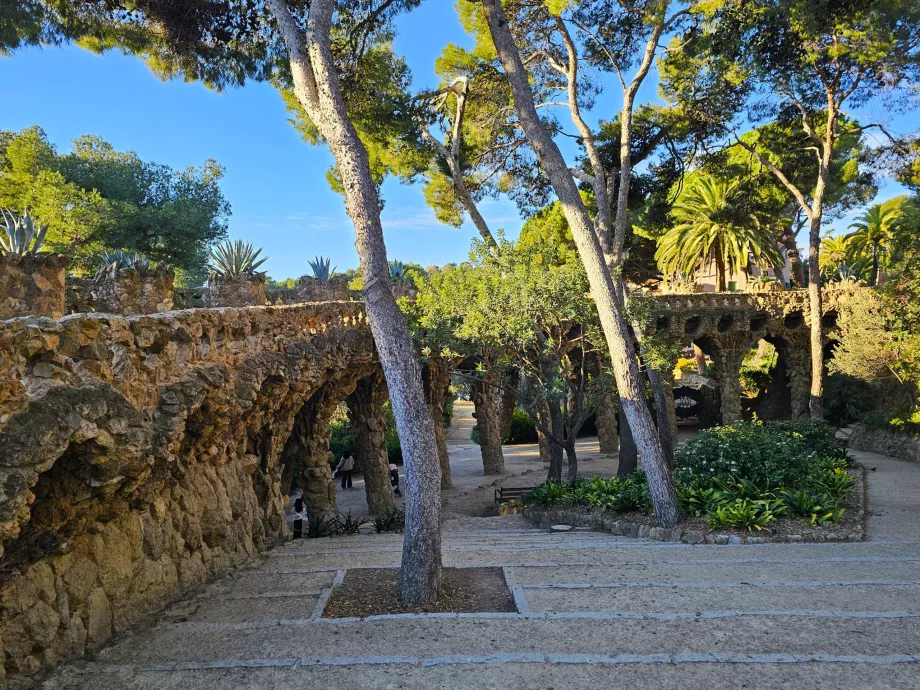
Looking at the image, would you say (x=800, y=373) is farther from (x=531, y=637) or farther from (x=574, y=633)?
(x=531, y=637)

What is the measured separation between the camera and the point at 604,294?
1195cm

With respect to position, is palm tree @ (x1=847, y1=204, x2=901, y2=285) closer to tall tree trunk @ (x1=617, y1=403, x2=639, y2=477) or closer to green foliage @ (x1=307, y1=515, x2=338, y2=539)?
tall tree trunk @ (x1=617, y1=403, x2=639, y2=477)

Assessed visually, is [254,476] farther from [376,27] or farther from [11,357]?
[376,27]

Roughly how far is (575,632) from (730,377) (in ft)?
74.1

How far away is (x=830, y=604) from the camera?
686cm

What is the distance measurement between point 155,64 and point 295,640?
39.8 feet

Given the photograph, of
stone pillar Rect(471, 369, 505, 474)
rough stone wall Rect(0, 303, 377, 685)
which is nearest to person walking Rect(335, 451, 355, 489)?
stone pillar Rect(471, 369, 505, 474)

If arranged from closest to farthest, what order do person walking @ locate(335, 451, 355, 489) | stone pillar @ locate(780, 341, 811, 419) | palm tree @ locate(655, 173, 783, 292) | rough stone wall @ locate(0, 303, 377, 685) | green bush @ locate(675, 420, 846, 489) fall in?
rough stone wall @ locate(0, 303, 377, 685), green bush @ locate(675, 420, 846, 489), person walking @ locate(335, 451, 355, 489), stone pillar @ locate(780, 341, 811, 419), palm tree @ locate(655, 173, 783, 292)

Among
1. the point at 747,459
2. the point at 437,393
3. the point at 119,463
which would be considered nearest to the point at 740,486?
the point at 747,459

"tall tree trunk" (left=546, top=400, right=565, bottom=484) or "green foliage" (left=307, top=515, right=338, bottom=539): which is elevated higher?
"tall tree trunk" (left=546, top=400, right=565, bottom=484)

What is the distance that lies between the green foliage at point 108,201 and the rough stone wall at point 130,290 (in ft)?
76.7

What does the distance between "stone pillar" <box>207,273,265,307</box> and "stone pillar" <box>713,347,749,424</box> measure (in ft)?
70.1

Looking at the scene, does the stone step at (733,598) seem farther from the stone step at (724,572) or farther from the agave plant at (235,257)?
the agave plant at (235,257)

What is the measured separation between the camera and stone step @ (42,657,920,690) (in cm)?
516
